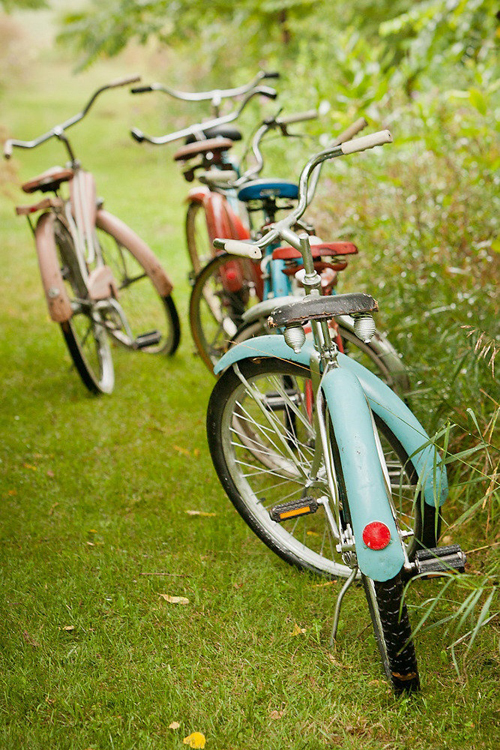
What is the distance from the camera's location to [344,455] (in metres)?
1.84

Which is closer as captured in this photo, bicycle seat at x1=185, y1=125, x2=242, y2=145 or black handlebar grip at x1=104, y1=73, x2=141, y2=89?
black handlebar grip at x1=104, y1=73, x2=141, y2=89

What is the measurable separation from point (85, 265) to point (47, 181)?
0.51 metres

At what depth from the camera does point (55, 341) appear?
504 cm

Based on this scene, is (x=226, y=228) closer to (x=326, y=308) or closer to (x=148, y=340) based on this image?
(x=148, y=340)

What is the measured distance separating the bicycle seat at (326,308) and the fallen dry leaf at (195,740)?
3.80 ft

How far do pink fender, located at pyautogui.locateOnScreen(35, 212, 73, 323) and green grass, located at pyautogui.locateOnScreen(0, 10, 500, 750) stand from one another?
610mm

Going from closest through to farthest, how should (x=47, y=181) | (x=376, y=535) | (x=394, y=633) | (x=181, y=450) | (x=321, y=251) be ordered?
1. (x=376, y=535)
2. (x=394, y=633)
3. (x=321, y=251)
4. (x=181, y=450)
5. (x=47, y=181)

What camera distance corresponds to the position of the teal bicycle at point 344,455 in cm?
180

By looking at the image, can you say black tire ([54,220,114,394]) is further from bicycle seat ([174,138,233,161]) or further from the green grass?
bicycle seat ([174,138,233,161])

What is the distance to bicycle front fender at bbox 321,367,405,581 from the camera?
1.76 meters

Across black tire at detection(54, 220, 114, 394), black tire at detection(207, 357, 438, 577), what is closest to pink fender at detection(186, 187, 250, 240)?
black tire at detection(54, 220, 114, 394)

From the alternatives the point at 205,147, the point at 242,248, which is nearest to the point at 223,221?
the point at 205,147

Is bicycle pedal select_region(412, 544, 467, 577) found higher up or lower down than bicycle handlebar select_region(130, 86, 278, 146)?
lower down

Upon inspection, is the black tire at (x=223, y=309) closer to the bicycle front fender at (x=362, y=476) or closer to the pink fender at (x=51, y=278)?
the pink fender at (x=51, y=278)
